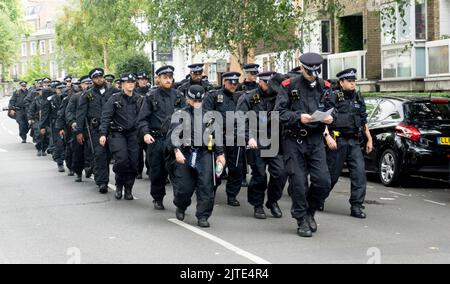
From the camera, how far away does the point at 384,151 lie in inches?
554

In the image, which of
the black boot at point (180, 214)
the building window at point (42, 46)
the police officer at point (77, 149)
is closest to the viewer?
the black boot at point (180, 214)

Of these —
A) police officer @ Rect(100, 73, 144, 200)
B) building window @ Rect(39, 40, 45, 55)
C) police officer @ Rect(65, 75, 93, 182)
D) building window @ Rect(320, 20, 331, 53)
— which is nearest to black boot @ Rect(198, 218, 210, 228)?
police officer @ Rect(100, 73, 144, 200)

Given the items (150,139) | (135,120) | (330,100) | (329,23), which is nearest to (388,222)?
(330,100)

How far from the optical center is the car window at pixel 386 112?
1390cm

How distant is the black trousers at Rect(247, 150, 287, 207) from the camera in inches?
408

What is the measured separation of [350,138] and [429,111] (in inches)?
132

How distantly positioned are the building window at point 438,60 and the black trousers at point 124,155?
13445 mm

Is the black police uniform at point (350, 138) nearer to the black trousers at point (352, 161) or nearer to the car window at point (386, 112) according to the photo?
the black trousers at point (352, 161)

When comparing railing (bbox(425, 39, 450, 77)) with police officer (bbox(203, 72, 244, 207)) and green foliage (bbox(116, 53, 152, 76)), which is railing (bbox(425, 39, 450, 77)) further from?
green foliage (bbox(116, 53, 152, 76))

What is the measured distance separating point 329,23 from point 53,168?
15880 mm

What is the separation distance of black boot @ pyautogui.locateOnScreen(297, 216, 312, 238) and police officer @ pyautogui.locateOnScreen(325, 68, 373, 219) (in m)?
1.71

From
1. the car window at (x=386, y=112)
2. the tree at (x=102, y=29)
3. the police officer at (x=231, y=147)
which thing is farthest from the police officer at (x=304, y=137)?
the tree at (x=102, y=29)

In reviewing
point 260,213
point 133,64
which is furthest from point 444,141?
point 133,64

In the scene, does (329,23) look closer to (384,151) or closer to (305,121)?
(384,151)
